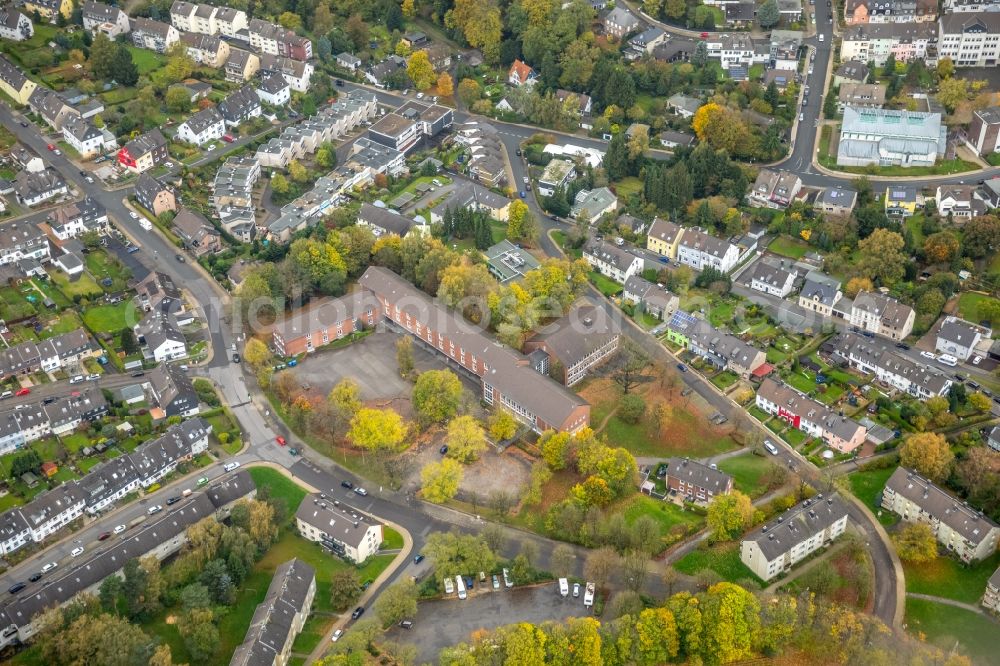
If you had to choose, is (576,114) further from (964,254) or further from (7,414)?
(7,414)

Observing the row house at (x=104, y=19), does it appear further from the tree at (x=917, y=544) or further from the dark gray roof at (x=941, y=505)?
the tree at (x=917, y=544)

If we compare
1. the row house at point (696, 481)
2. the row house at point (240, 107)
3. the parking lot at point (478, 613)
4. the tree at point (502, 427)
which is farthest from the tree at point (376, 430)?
the row house at point (240, 107)

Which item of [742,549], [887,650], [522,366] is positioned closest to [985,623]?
[887,650]

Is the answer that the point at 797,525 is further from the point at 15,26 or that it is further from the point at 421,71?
the point at 15,26

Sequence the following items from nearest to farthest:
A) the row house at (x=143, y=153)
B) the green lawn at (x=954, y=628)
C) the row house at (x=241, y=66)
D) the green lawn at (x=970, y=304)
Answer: the green lawn at (x=954, y=628), the green lawn at (x=970, y=304), the row house at (x=143, y=153), the row house at (x=241, y=66)

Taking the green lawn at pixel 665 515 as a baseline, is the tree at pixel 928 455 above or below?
above

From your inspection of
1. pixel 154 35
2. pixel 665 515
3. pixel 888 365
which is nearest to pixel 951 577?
pixel 665 515

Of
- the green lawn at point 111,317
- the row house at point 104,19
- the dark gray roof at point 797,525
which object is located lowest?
the green lawn at point 111,317
